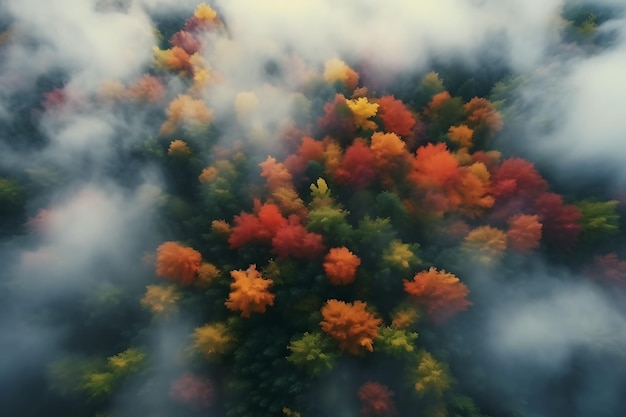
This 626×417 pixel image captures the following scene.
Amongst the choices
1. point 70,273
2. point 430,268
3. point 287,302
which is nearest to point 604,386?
point 430,268

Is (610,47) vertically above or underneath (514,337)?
above

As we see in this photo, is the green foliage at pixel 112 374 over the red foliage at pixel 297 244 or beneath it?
beneath

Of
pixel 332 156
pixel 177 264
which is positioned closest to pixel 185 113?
pixel 332 156

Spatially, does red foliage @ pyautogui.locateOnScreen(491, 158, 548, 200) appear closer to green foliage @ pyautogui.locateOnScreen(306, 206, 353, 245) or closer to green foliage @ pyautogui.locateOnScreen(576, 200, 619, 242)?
green foliage @ pyautogui.locateOnScreen(576, 200, 619, 242)

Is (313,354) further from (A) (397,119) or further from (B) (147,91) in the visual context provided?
(B) (147,91)

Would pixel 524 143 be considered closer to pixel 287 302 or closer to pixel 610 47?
pixel 610 47

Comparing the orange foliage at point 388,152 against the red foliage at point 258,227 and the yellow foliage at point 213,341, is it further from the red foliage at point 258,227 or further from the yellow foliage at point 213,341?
the yellow foliage at point 213,341

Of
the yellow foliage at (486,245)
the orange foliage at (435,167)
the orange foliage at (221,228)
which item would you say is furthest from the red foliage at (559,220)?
the orange foliage at (221,228)
